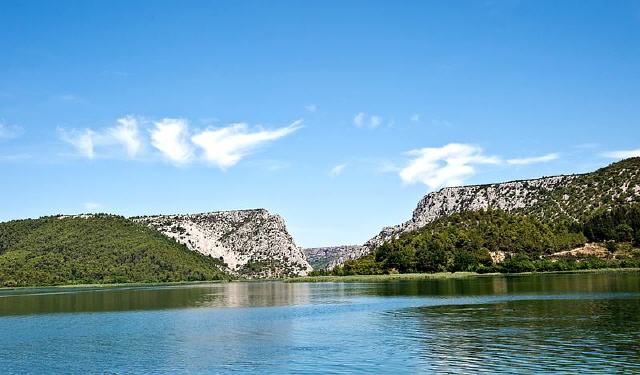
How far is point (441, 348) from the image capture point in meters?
43.6

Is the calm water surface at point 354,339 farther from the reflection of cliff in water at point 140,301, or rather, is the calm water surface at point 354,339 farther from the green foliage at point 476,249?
the green foliage at point 476,249

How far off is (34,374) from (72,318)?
43240 mm

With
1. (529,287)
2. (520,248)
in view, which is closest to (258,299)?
(529,287)

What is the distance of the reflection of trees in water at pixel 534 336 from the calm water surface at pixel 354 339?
0.25 feet

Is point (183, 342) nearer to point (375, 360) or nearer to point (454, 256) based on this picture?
point (375, 360)

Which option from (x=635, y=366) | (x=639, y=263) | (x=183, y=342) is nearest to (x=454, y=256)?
(x=639, y=263)

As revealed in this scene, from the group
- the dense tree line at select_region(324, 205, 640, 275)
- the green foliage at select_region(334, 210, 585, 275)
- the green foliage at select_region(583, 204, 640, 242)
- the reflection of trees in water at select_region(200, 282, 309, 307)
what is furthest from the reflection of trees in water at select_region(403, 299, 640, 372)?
the green foliage at select_region(583, 204, 640, 242)

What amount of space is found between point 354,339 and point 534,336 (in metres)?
13.2

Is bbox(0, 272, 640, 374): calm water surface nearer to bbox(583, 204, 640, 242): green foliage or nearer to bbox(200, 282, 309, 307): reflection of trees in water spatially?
bbox(200, 282, 309, 307): reflection of trees in water

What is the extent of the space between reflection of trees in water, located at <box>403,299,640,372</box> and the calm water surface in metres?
0.08

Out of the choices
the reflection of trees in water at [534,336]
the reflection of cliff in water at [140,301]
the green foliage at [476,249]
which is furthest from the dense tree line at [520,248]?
the reflection of trees in water at [534,336]

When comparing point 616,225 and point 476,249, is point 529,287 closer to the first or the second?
point 476,249

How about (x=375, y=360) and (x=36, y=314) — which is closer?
(x=375, y=360)

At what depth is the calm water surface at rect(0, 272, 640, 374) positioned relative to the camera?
38.8 metres
